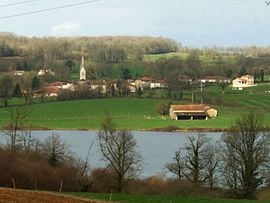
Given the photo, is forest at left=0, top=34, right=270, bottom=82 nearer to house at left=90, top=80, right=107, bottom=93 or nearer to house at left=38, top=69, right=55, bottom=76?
house at left=38, top=69, right=55, bottom=76

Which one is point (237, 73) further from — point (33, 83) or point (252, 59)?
point (33, 83)

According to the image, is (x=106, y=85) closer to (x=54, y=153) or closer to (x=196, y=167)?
(x=54, y=153)

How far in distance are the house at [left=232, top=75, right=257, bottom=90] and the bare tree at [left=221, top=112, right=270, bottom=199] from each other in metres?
73.3

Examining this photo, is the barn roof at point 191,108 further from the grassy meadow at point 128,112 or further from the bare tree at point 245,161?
the bare tree at point 245,161

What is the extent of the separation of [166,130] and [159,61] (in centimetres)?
6055

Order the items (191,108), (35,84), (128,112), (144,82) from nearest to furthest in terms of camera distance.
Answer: (128,112) < (191,108) < (35,84) < (144,82)

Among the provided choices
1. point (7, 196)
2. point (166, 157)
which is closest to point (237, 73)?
point (166, 157)

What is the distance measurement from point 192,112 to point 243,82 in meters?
26.8

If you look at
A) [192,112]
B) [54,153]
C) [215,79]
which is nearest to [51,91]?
[192,112]

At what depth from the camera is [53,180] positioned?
23969 mm

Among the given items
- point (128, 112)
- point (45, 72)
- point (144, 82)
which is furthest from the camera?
point (45, 72)

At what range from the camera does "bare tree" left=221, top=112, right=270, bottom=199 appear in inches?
1085

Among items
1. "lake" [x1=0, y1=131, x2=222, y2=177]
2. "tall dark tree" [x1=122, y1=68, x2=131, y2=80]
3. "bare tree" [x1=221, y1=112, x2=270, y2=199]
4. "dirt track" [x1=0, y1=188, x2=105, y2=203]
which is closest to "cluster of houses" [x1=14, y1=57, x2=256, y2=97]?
"tall dark tree" [x1=122, y1=68, x2=131, y2=80]

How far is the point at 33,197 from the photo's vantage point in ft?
45.9
